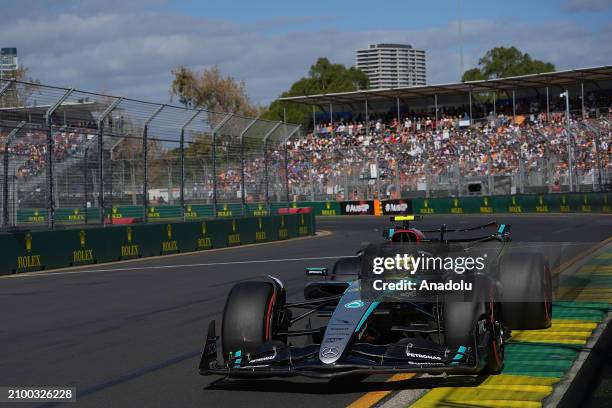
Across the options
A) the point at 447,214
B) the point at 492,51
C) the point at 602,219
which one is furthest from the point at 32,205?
the point at 492,51

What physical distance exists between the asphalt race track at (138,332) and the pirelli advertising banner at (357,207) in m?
24.7

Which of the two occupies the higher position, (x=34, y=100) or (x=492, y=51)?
(x=492, y=51)

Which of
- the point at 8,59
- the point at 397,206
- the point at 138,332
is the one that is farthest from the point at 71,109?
the point at 8,59

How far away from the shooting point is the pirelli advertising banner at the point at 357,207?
45938 millimetres

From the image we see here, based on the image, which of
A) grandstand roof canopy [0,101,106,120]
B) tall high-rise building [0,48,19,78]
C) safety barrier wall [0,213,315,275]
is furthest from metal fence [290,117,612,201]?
grandstand roof canopy [0,101,106,120]

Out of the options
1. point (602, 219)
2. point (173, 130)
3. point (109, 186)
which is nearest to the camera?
point (109, 186)

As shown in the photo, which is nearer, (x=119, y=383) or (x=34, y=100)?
(x=119, y=383)

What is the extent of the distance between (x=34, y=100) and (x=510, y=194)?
2768 cm

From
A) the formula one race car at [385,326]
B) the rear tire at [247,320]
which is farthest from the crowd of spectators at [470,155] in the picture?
the rear tire at [247,320]

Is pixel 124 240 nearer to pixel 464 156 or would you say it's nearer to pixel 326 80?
pixel 464 156

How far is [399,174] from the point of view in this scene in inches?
1777

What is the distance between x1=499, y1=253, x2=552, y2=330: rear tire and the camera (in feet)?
27.2

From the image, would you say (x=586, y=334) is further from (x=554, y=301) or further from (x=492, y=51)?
(x=492, y=51)

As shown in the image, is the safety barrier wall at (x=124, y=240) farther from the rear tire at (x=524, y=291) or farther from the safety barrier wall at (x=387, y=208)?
the rear tire at (x=524, y=291)
